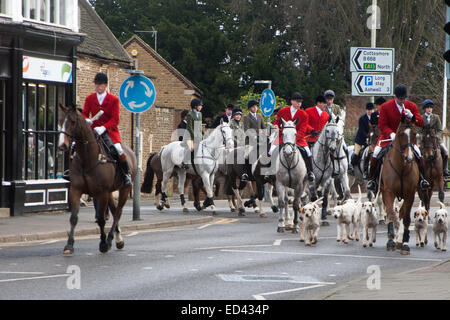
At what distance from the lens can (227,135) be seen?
21.8m

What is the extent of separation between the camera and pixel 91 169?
45.3 feet

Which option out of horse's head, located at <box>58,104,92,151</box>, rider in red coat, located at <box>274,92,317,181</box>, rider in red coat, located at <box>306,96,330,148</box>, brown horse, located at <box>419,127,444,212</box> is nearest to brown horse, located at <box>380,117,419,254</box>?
brown horse, located at <box>419,127,444,212</box>

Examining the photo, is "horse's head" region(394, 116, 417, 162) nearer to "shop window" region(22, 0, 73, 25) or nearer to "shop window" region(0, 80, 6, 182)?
"shop window" region(0, 80, 6, 182)

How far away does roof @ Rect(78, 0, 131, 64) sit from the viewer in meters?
31.3

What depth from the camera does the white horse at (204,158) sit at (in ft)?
72.8

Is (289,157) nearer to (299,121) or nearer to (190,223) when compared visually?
(299,121)

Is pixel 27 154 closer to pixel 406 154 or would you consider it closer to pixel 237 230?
pixel 237 230

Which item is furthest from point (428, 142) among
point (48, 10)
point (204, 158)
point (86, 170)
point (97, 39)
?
point (97, 39)

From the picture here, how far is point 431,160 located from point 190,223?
604cm

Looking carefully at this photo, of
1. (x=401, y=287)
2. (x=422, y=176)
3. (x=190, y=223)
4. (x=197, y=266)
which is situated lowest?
(x=190, y=223)

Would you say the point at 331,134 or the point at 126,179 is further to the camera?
the point at 331,134

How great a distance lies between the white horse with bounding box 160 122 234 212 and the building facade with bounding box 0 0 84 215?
3274mm

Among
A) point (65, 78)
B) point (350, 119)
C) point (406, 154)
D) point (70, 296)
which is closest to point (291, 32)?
point (350, 119)

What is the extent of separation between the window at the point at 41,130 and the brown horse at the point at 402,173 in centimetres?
1060
